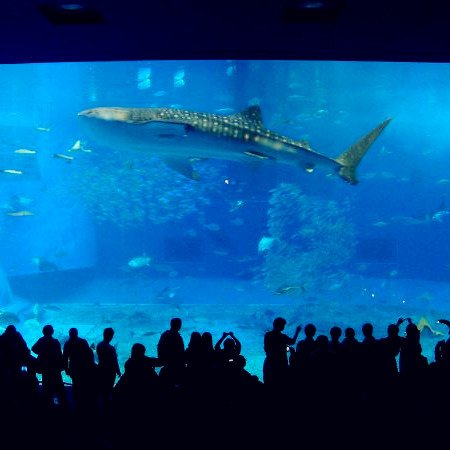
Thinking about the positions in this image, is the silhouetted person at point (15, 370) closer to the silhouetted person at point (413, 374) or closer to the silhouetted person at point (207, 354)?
the silhouetted person at point (207, 354)

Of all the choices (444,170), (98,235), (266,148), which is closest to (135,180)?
(98,235)

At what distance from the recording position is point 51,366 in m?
3.56

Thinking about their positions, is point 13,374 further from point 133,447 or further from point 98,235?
point 98,235

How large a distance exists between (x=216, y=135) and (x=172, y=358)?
3.97 m

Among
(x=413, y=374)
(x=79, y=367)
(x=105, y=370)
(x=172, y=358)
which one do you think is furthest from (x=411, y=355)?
(x=79, y=367)

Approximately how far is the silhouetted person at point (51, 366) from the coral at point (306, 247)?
15.6m

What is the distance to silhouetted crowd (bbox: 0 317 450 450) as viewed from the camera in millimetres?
2875

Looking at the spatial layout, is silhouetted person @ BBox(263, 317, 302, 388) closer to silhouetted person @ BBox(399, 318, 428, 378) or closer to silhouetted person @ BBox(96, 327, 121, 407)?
silhouetted person @ BBox(399, 318, 428, 378)

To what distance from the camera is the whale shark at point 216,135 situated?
6.44m

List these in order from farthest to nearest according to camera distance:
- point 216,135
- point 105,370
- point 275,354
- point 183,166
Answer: point 183,166 → point 216,135 → point 275,354 → point 105,370

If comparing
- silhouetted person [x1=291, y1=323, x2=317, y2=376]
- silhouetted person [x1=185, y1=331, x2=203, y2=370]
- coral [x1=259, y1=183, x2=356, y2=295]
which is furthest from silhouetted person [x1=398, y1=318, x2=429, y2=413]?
coral [x1=259, y1=183, x2=356, y2=295]
